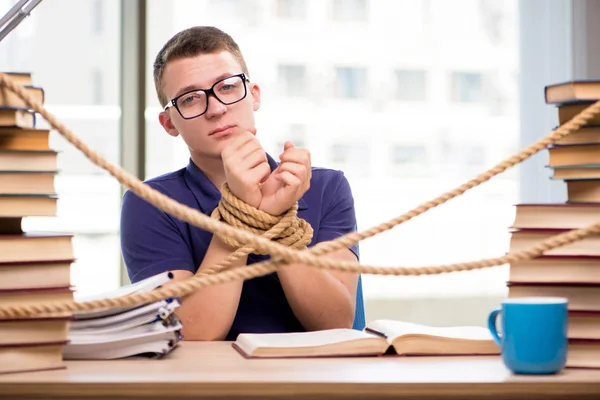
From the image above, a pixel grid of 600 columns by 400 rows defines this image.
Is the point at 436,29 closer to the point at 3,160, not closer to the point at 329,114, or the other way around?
the point at 329,114

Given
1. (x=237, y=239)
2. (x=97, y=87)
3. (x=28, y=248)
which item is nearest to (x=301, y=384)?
(x=237, y=239)

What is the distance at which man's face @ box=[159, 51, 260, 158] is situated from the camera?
1756mm

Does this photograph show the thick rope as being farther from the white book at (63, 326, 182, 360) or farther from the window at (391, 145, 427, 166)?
the window at (391, 145, 427, 166)

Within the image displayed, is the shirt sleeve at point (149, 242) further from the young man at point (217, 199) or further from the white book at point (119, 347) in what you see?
the white book at point (119, 347)

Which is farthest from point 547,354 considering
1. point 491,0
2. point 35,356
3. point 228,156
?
point 491,0

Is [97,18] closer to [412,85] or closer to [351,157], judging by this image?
[351,157]

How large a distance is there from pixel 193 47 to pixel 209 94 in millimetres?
131

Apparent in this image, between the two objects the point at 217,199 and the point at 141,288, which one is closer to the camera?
the point at 141,288

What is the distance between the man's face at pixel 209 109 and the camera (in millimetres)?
1756

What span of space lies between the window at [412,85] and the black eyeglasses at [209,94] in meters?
2.13

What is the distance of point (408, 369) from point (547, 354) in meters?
0.17

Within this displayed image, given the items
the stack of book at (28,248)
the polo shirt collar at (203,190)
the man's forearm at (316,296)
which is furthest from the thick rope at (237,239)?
the polo shirt collar at (203,190)

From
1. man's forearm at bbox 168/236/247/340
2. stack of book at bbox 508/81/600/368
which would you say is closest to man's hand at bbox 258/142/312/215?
man's forearm at bbox 168/236/247/340

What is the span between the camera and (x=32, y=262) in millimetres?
1044
